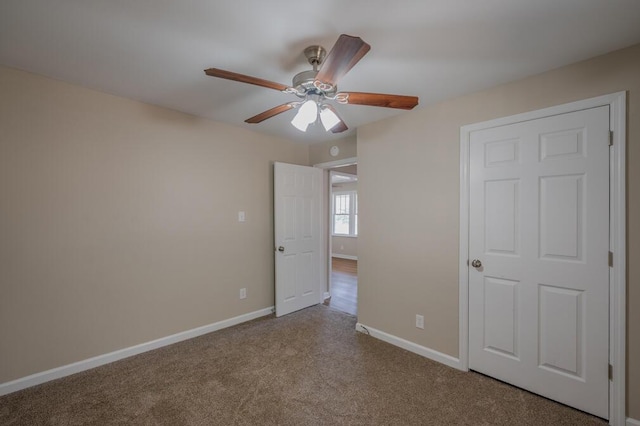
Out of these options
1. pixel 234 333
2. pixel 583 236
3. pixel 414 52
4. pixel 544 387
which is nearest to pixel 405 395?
pixel 544 387

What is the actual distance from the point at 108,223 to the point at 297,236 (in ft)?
6.76

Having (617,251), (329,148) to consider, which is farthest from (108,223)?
(617,251)

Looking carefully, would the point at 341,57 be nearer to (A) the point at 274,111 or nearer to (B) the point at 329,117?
(B) the point at 329,117

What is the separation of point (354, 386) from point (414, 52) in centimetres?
242

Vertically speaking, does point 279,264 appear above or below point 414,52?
below

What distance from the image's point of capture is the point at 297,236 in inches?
150

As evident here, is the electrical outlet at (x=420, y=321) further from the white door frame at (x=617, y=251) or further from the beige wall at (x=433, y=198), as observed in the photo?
the white door frame at (x=617, y=251)

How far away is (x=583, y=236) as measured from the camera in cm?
190

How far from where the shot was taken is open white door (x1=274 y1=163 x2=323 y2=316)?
3.61 m

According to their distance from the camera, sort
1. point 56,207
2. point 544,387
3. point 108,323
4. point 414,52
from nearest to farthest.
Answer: point 414,52 < point 544,387 < point 56,207 < point 108,323

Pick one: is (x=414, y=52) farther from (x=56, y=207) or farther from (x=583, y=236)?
(x=56, y=207)

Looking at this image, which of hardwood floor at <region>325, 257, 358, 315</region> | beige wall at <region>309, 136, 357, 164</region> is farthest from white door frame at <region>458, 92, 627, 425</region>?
hardwood floor at <region>325, 257, 358, 315</region>

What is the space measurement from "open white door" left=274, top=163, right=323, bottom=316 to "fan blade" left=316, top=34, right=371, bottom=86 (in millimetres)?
2196

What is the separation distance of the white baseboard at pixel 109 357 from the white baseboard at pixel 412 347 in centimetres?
145
